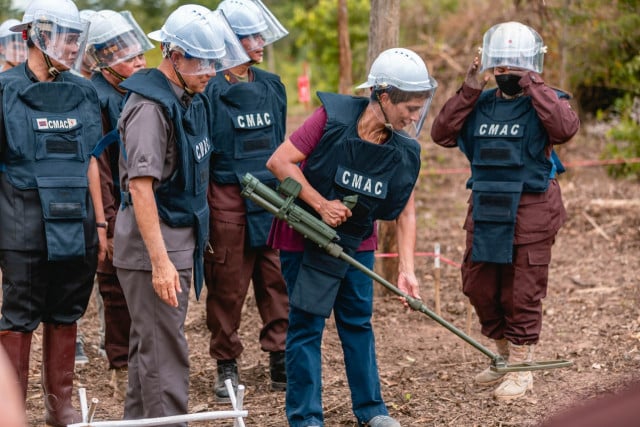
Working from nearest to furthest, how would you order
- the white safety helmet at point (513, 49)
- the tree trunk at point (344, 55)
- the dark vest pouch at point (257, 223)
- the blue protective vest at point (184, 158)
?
the blue protective vest at point (184, 158) < the white safety helmet at point (513, 49) < the dark vest pouch at point (257, 223) < the tree trunk at point (344, 55)

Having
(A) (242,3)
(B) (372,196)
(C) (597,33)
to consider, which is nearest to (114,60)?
(A) (242,3)

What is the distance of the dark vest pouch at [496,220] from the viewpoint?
5320 mm

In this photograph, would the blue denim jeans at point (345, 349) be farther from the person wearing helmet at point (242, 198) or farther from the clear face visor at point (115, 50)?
the clear face visor at point (115, 50)

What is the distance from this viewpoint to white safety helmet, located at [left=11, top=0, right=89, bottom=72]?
463 cm

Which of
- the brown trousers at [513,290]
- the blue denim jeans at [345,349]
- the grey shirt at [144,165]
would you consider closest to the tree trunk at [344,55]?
the brown trousers at [513,290]

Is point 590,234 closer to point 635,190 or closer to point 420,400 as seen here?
point 635,190

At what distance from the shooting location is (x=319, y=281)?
182 inches

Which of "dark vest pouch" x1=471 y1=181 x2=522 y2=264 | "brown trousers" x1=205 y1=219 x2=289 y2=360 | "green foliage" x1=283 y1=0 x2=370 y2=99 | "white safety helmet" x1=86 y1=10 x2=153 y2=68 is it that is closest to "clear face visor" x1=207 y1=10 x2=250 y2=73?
"white safety helmet" x1=86 y1=10 x2=153 y2=68

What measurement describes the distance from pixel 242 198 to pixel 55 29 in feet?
4.89

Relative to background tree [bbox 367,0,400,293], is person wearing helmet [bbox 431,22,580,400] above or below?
below

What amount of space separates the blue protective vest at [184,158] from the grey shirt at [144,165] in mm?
36

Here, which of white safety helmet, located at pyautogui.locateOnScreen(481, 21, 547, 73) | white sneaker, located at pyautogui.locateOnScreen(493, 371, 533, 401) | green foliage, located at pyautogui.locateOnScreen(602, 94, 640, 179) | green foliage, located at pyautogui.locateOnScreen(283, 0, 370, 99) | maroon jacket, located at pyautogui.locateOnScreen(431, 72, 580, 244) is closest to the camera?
maroon jacket, located at pyautogui.locateOnScreen(431, 72, 580, 244)

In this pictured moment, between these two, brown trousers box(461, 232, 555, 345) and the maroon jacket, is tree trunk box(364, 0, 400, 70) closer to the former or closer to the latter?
the maroon jacket

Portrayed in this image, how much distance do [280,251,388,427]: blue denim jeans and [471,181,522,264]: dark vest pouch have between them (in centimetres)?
83
